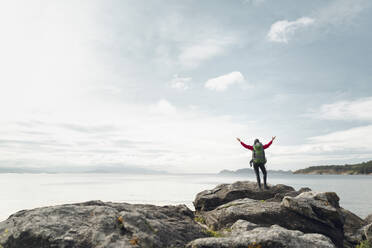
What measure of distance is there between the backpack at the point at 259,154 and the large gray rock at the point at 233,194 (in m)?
3.26

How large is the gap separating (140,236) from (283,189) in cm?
1870

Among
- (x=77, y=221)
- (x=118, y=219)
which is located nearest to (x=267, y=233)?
(x=118, y=219)

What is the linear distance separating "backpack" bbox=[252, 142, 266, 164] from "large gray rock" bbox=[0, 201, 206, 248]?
498 inches

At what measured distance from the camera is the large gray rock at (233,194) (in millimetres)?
23469

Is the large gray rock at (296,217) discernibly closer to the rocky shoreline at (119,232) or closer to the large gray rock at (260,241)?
the rocky shoreline at (119,232)

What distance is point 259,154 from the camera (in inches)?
899

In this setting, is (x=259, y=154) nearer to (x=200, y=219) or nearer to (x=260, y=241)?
(x=200, y=219)

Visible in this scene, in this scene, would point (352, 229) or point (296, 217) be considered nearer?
point (296, 217)

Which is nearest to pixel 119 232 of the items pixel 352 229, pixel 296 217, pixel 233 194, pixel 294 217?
pixel 294 217

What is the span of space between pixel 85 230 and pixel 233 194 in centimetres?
1611

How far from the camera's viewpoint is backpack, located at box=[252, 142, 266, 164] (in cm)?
2278

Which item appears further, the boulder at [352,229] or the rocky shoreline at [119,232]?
the boulder at [352,229]

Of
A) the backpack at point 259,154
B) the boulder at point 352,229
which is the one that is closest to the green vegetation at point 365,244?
the boulder at point 352,229

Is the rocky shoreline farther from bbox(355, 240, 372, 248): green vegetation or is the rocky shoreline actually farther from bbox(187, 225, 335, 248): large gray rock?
bbox(355, 240, 372, 248): green vegetation
